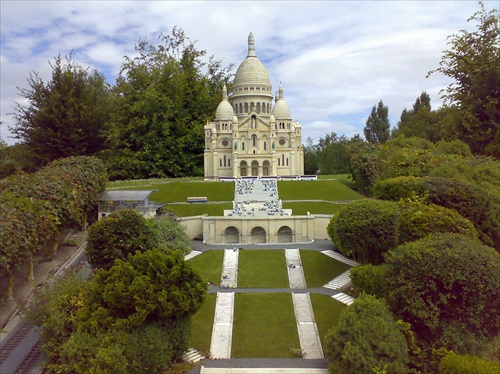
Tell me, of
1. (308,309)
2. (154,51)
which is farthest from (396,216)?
(154,51)

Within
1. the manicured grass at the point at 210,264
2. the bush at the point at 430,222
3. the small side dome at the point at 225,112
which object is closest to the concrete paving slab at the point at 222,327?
the manicured grass at the point at 210,264

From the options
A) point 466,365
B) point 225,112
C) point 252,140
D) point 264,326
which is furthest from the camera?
point 225,112

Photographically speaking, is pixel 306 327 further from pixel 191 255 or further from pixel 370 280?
pixel 191 255

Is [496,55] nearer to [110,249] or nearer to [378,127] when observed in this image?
[110,249]

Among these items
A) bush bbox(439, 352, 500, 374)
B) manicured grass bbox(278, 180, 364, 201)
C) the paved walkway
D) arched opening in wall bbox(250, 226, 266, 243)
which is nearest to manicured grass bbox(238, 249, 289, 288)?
the paved walkway

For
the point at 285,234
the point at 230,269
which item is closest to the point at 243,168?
the point at 285,234

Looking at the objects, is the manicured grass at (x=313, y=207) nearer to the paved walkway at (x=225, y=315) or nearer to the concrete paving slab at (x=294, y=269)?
the concrete paving slab at (x=294, y=269)

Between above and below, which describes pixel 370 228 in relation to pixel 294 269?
above
